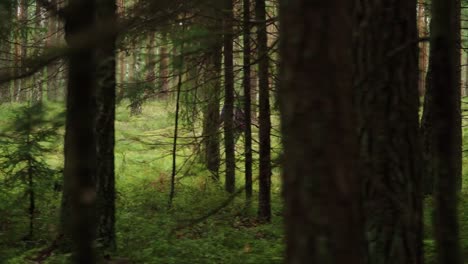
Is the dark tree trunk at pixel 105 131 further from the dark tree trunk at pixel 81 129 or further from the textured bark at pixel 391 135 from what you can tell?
the dark tree trunk at pixel 81 129

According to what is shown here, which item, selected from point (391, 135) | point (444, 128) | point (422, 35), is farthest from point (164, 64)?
point (422, 35)

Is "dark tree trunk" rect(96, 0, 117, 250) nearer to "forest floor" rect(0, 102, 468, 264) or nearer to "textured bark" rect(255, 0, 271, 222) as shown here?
"forest floor" rect(0, 102, 468, 264)

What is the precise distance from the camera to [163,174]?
15.3 m

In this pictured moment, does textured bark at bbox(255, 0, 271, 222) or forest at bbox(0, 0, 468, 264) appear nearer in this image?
forest at bbox(0, 0, 468, 264)

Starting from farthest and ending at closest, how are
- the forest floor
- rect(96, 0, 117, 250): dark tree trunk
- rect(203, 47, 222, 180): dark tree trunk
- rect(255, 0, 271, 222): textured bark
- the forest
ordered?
rect(203, 47, 222, 180): dark tree trunk, rect(255, 0, 271, 222): textured bark, rect(96, 0, 117, 250): dark tree trunk, the forest floor, the forest

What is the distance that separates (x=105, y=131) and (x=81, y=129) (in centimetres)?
533

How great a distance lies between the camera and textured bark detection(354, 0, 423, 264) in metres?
4.84

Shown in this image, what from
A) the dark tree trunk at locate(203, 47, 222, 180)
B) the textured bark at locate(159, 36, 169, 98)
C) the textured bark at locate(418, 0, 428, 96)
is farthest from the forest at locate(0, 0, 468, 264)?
the textured bark at locate(418, 0, 428, 96)

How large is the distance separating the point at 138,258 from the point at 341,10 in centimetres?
544

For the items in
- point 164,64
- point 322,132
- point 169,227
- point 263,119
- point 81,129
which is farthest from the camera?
point 263,119

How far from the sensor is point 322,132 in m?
2.62

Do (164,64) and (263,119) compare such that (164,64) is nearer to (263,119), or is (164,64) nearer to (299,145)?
(263,119)

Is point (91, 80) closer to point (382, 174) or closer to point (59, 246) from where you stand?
point (382, 174)

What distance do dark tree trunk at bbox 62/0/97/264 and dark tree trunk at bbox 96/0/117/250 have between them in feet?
16.9
